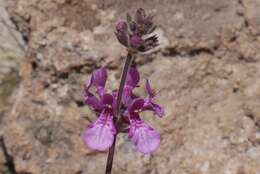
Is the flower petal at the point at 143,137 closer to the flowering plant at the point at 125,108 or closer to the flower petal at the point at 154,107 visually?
the flowering plant at the point at 125,108

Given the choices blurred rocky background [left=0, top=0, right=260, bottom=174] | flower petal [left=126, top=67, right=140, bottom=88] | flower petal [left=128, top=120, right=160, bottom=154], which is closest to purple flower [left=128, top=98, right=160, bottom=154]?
flower petal [left=128, top=120, right=160, bottom=154]

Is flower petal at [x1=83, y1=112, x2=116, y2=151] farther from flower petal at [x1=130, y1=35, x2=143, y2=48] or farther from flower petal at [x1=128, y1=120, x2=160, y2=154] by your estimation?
flower petal at [x1=130, y1=35, x2=143, y2=48]

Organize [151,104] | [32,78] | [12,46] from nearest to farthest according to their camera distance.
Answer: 1. [151,104]
2. [32,78]
3. [12,46]

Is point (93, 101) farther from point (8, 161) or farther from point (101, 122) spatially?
point (8, 161)

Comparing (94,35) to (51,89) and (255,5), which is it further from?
(255,5)

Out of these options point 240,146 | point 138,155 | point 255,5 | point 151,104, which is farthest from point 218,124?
point 151,104

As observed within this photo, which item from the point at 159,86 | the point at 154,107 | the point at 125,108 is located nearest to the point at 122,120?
the point at 125,108

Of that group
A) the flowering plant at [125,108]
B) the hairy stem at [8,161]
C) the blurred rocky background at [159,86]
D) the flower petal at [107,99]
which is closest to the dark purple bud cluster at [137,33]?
the flowering plant at [125,108]

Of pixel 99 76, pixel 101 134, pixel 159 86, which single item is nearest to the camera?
pixel 101 134
